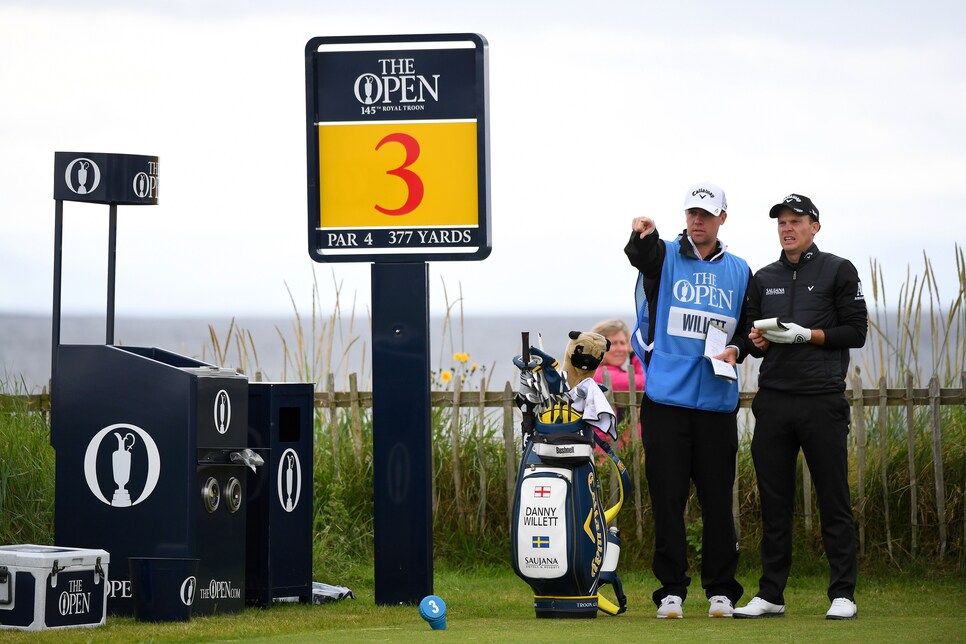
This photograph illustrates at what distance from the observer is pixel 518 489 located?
698cm

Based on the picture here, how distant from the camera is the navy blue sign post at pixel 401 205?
752cm

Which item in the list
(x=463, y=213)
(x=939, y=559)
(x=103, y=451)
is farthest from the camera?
(x=939, y=559)

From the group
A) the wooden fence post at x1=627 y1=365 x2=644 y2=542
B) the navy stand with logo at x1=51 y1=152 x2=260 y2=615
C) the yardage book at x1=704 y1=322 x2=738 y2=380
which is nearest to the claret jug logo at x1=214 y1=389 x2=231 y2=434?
the navy stand with logo at x1=51 y1=152 x2=260 y2=615

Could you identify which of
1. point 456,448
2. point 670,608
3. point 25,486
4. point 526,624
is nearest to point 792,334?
point 670,608

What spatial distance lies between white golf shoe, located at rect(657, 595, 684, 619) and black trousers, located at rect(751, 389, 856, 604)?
1.38ft

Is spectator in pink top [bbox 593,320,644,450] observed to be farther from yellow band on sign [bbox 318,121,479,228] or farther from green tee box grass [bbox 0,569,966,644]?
yellow band on sign [bbox 318,121,479,228]

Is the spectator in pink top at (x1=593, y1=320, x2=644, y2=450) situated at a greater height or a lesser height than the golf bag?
greater

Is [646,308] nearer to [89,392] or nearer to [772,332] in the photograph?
[772,332]

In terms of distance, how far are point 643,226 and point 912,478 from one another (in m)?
3.10

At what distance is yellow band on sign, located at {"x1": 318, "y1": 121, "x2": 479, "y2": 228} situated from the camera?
24.8 ft

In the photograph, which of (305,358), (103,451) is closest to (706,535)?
(103,451)

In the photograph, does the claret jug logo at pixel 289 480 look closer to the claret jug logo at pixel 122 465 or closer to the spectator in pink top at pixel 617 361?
the claret jug logo at pixel 122 465

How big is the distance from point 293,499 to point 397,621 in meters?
1.17

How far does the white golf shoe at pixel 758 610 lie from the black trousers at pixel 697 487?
145 mm
